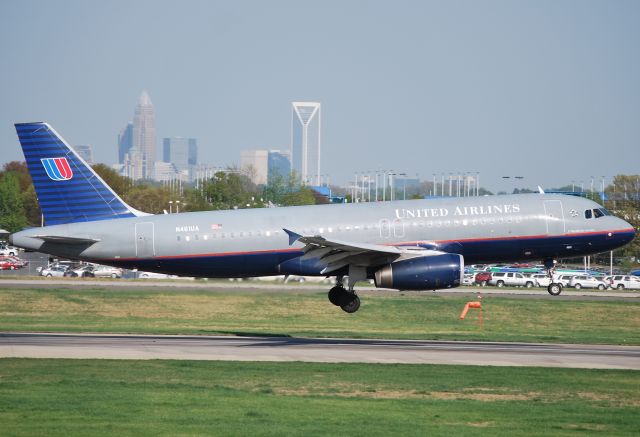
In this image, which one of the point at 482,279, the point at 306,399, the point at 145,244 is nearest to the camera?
the point at 306,399

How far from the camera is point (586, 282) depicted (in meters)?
98.6

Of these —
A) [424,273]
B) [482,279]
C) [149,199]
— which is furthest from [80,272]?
[424,273]

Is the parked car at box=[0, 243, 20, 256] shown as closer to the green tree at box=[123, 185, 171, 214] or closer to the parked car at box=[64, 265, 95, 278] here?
the green tree at box=[123, 185, 171, 214]

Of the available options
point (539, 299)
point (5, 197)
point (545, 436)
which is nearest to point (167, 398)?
point (545, 436)

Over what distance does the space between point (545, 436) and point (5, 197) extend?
149663 millimetres

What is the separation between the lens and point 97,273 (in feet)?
353

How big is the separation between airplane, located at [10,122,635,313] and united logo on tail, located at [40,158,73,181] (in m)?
0.04

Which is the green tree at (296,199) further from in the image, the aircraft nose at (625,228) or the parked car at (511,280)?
the aircraft nose at (625,228)

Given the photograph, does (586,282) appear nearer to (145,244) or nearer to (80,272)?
(80,272)

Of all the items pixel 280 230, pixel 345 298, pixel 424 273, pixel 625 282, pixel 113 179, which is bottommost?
pixel 625 282

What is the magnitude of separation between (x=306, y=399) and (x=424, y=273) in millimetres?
13447

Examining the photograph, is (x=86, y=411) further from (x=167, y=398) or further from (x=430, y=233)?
(x=430, y=233)

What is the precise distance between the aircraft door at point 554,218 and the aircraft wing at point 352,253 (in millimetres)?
5183

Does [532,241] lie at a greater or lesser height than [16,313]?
greater
